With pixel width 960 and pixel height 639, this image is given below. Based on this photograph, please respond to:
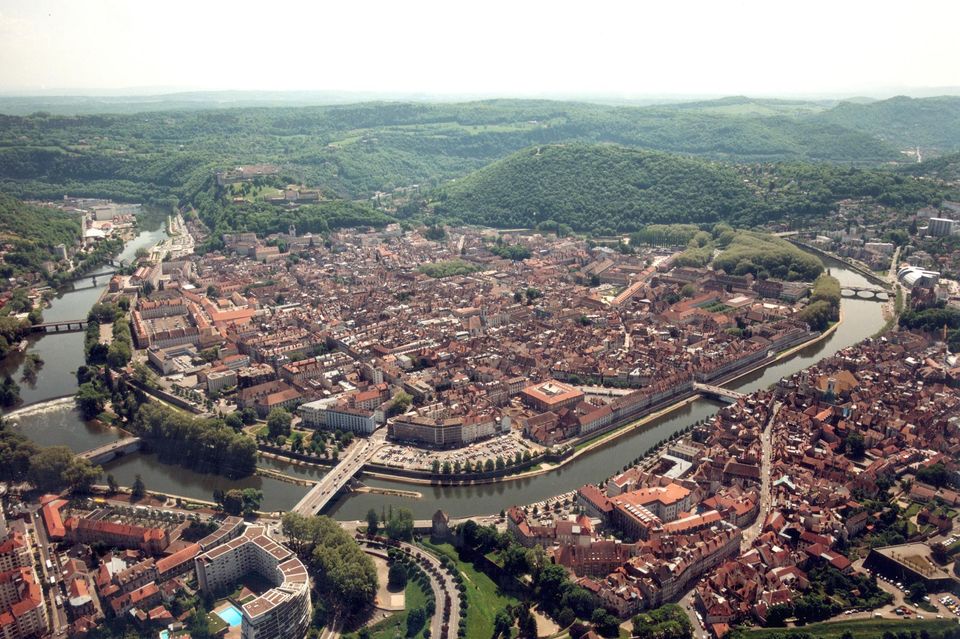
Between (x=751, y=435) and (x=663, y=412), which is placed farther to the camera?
(x=663, y=412)

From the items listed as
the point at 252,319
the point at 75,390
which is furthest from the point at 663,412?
the point at 75,390

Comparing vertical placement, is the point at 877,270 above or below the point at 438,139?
below

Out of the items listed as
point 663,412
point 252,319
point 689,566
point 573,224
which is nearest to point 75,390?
point 252,319

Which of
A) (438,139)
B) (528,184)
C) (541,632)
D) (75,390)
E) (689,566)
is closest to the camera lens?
(541,632)

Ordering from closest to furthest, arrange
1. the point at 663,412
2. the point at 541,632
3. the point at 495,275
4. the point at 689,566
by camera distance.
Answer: the point at 541,632 < the point at 689,566 < the point at 663,412 < the point at 495,275

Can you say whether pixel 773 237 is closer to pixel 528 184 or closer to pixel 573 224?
pixel 573 224

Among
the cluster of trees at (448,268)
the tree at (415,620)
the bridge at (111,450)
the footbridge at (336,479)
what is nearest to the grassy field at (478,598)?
the tree at (415,620)

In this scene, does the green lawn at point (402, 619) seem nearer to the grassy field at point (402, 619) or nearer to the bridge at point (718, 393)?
the grassy field at point (402, 619)
